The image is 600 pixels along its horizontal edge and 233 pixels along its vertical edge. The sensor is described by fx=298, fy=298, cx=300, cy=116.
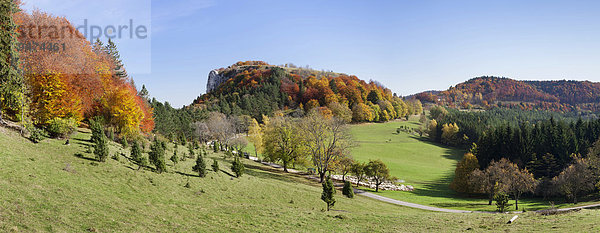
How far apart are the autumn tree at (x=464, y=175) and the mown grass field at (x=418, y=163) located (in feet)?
6.31

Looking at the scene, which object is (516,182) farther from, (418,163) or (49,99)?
(49,99)

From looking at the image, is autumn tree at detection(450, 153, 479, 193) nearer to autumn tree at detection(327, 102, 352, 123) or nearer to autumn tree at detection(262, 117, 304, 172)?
autumn tree at detection(262, 117, 304, 172)

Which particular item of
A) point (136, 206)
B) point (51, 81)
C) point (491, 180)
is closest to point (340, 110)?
point (491, 180)

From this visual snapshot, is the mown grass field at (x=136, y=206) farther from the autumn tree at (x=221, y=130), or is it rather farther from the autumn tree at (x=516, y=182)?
the autumn tree at (x=221, y=130)

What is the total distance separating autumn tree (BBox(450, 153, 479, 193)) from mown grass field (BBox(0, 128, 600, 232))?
4162cm

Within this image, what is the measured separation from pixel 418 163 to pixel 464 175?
3223 centimetres

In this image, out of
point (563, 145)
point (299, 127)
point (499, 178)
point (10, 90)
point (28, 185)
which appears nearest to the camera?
point (28, 185)

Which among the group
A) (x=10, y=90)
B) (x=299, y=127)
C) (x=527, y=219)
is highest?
(x=10, y=90)

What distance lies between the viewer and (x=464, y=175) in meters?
68.0

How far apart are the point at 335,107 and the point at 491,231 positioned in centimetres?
12178

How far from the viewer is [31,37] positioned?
114 feet

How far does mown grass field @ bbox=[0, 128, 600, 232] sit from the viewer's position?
15.9m

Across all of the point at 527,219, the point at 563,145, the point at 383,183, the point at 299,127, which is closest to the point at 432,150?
the point at 563,145

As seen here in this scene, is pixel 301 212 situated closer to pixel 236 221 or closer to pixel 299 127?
pixel 236 221
